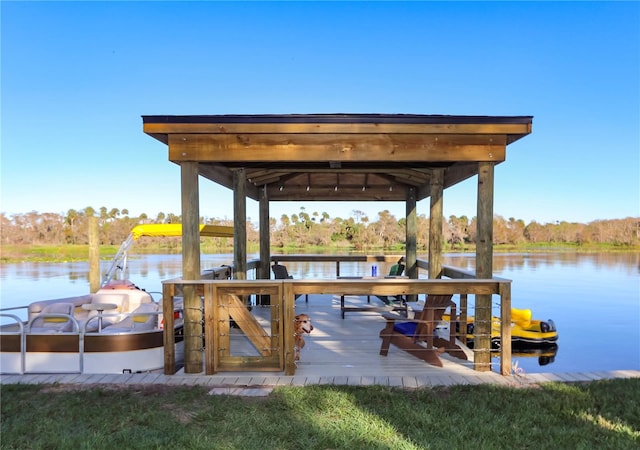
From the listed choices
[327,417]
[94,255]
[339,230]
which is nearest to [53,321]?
[327,417]

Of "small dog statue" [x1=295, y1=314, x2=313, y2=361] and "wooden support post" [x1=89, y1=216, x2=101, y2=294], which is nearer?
"small dog statue" [x1=295, y1=314, x2=313, y2=361]

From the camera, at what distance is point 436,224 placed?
6.41 m

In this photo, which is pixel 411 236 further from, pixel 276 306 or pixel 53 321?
pixel 53 321

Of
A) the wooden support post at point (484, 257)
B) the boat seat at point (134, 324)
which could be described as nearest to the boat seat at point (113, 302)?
the boat seat at point (134, 324)

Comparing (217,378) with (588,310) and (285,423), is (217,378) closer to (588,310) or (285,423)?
(285,423)

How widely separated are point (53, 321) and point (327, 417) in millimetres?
3478

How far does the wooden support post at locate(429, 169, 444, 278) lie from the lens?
20.4 ft

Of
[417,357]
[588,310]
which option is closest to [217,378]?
[417,357]

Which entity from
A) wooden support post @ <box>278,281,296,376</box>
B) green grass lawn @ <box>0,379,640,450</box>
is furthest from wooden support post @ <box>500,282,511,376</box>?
wooden support post @ <box>278,281,296,376</box>

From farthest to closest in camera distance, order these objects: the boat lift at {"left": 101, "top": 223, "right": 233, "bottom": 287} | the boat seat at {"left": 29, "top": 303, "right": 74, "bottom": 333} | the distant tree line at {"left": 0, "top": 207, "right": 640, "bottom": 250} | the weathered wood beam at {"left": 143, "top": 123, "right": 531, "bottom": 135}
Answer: the distant tree line at {"left": 0, "top": 207, "right": 640, "bottom": 250} → the boat lift at {"left": 101, "top": 223, "right": 233, "bottom": 287} → the boat seat at {"left": 29, "top": 303, "right": 74, "bottom": 333} → the weathered wood beam at {"left": 143, "top": 123, "right": 531, "bottom": 135}

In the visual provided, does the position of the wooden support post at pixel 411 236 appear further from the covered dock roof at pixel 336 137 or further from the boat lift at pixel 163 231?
the covered dock roof at pixel 336 137

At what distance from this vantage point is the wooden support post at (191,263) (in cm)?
391

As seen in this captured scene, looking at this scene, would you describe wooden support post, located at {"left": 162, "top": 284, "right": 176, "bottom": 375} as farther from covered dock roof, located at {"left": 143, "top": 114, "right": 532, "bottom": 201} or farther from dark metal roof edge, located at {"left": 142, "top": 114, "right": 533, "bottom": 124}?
dark metal roof edge, located at {"left": 142, "top": 114, "right": 533, "bottom": 124}

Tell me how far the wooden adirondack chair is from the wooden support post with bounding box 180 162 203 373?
1990mm
